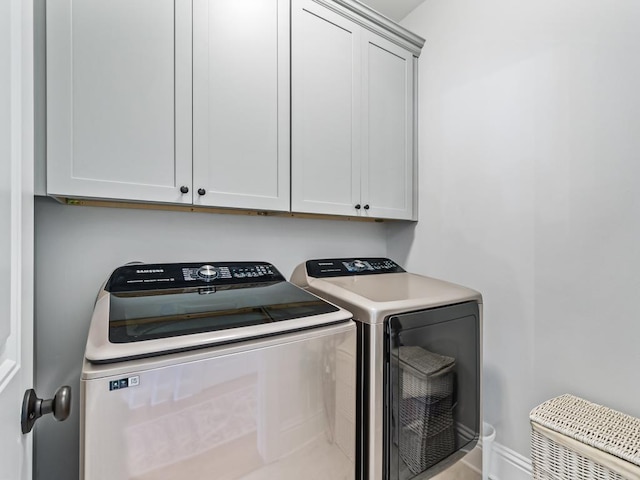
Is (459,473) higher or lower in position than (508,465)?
higher

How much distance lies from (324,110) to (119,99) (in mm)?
924

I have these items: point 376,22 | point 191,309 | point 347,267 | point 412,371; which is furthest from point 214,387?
point 376,22

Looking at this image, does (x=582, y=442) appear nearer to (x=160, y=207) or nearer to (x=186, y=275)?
(x=186, y=275)

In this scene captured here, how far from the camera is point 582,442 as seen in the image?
109 centimetres

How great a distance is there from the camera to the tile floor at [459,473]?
1.31m

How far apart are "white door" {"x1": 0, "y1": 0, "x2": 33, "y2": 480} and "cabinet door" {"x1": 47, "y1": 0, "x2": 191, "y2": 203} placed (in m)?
0.47

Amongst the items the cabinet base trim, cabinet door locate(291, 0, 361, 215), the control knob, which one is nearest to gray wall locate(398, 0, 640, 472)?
the control knob

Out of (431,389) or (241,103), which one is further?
(241,103)

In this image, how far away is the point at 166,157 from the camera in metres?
1.25

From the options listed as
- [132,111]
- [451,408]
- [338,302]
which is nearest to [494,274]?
[451,408]

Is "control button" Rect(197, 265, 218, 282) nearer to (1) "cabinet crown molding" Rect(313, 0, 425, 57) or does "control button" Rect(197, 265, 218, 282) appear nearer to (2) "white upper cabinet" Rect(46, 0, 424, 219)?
(2) "white upper cabinet" Rect(46, 0, 424, 219)

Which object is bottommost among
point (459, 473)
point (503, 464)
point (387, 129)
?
point (503, 464)

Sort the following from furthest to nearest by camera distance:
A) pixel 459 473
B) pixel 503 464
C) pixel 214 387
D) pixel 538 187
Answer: pixel 503 464 < pixel 538 187 < pixel 459 473 < pixel 214 387

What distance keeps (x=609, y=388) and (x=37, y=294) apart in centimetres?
237
